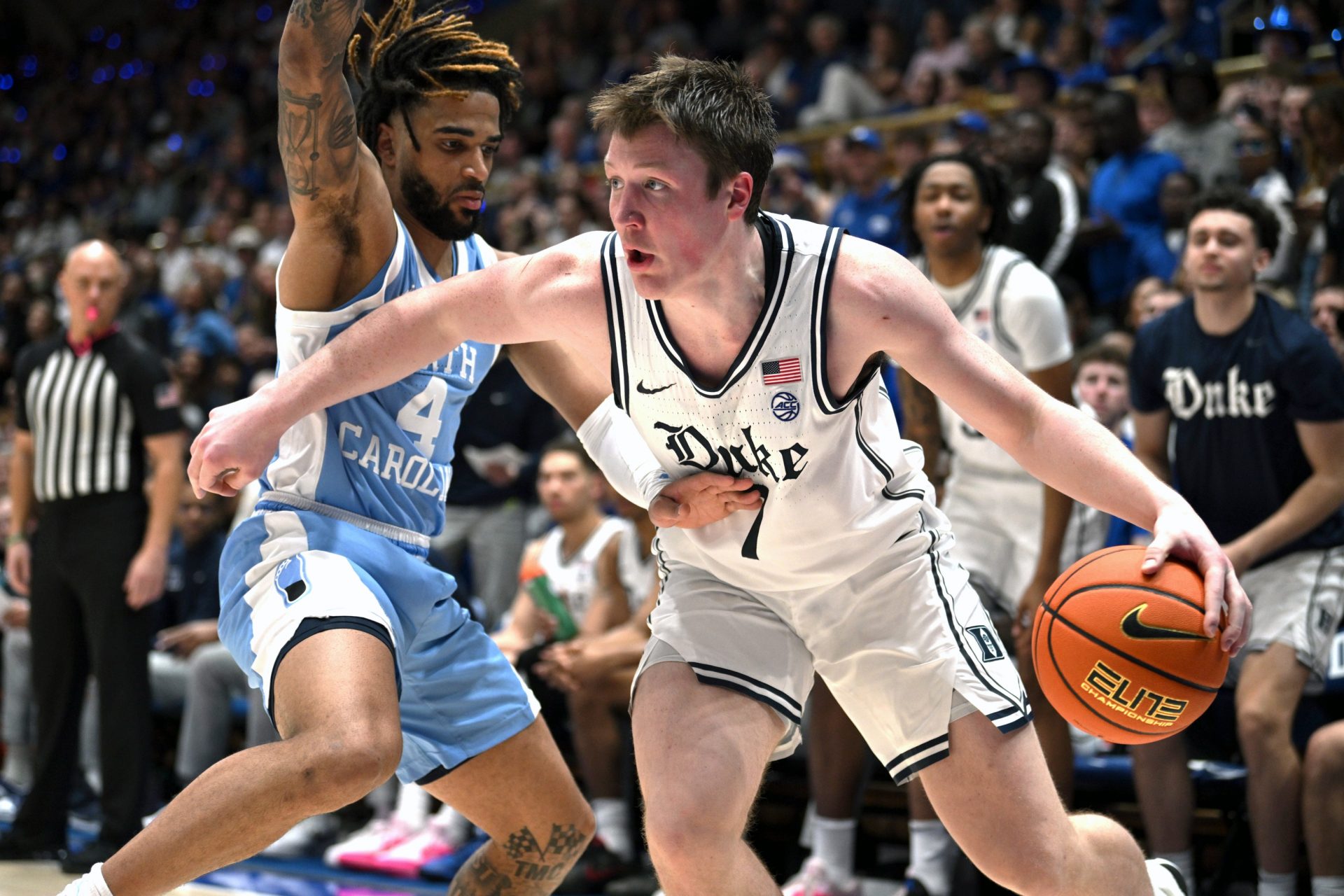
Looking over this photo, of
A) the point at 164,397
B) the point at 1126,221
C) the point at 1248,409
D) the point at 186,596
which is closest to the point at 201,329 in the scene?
the point at 186,596

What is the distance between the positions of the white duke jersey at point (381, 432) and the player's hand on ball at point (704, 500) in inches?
24.7

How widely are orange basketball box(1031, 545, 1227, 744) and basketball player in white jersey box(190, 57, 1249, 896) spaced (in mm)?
100

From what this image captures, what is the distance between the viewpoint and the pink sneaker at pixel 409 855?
5645 mm

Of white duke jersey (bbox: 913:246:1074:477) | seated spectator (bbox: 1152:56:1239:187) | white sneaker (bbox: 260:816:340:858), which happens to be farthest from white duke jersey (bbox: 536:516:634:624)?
seated spectator (bbox: 1152:56:1239:187)

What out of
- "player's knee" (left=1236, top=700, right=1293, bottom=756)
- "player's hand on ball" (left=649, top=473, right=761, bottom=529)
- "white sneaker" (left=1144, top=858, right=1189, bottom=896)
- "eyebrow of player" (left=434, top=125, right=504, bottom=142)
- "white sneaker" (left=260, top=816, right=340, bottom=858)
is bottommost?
"white sneaker" (left=260, top=816, right=340, bottom=858)

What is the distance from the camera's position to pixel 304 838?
6.16 m

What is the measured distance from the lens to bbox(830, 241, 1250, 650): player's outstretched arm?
8.52ft

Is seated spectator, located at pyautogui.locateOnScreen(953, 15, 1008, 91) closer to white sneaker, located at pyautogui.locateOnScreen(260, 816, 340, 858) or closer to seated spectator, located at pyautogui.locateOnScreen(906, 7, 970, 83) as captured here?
seated spectator, located at pyautogui.locateOnScreen(906, 7, 970, 83)

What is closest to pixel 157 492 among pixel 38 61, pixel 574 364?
pixel 574 364

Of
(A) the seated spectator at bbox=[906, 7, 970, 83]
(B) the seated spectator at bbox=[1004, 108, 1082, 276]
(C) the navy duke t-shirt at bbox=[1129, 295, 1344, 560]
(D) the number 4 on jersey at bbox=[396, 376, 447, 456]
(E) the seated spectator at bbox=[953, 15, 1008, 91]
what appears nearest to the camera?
(D) the number 4 on jersey at bbox=[396, 376, 447, 456]

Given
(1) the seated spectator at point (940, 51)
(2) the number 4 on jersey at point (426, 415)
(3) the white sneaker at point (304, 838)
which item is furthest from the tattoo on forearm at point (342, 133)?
(1) the seated spectator at point (940, 51)

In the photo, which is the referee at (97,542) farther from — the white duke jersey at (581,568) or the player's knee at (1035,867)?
the player's knee at (1035,867)

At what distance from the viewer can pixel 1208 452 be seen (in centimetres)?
460

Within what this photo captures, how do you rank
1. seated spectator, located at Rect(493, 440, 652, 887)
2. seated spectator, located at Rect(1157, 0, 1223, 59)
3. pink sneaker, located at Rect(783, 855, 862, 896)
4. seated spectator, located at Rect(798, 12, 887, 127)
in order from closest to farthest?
pink sneaker, located at Rect(783, 855, 862, 896), seated spectator, located at Rect(493, 440, 652, 887), seated spectator, located at Rect(1157, 0, 1223, 59), seated spectator, located at Rect(798, 12, 887, 127)
